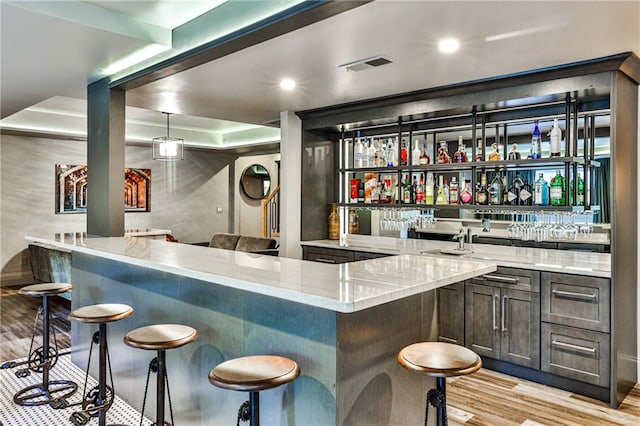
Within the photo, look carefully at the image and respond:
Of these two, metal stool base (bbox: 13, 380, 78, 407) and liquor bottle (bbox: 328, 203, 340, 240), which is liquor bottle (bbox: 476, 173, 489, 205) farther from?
metal stool base (bbox: 13, 380, 78, 407)

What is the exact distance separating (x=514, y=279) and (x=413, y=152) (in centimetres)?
167

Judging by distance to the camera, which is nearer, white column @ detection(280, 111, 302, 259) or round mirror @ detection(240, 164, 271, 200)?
white column @ detection(280, 111, 302, 259)

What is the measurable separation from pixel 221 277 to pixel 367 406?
859mm

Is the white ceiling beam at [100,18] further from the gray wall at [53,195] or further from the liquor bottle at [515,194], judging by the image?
the gray wall at [53,195]

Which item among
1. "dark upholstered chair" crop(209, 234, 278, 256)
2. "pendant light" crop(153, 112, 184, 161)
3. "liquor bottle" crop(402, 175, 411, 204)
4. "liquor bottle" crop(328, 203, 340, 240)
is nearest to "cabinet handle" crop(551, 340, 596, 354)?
"liquor bottle" crop(402, 175, 411, 204)

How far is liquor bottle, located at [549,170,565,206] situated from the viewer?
3.52 metres

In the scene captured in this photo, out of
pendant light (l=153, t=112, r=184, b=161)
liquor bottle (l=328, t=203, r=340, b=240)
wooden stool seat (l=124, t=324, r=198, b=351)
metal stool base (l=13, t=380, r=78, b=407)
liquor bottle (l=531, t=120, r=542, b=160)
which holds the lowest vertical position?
metal stool base (l=13, t=380, r=78, b=407)

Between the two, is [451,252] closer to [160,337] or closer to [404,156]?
[404,156]

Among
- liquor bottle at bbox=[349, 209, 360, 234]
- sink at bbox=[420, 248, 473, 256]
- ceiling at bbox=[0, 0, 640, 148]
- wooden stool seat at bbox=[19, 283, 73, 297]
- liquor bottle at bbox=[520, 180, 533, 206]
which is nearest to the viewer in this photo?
ceiling at bbox=[0, 0, 640, 148]

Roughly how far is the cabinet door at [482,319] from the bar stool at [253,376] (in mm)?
2239

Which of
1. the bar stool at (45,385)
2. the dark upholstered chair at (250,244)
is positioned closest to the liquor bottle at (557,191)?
Result: the dark upholstered chair at (250,244)

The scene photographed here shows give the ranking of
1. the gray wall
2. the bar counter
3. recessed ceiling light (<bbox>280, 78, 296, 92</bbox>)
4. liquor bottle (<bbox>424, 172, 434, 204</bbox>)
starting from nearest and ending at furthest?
the bar counter
recessed ceiling light (<bbox>280, 78, 296, 92</bbox>)
liquor bottle (<bbox>424, 172, 434, 204</bbox>)
the gray wall

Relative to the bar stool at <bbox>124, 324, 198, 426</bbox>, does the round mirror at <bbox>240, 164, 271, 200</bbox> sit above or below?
above

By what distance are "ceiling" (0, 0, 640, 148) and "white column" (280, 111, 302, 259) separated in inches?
26.5
